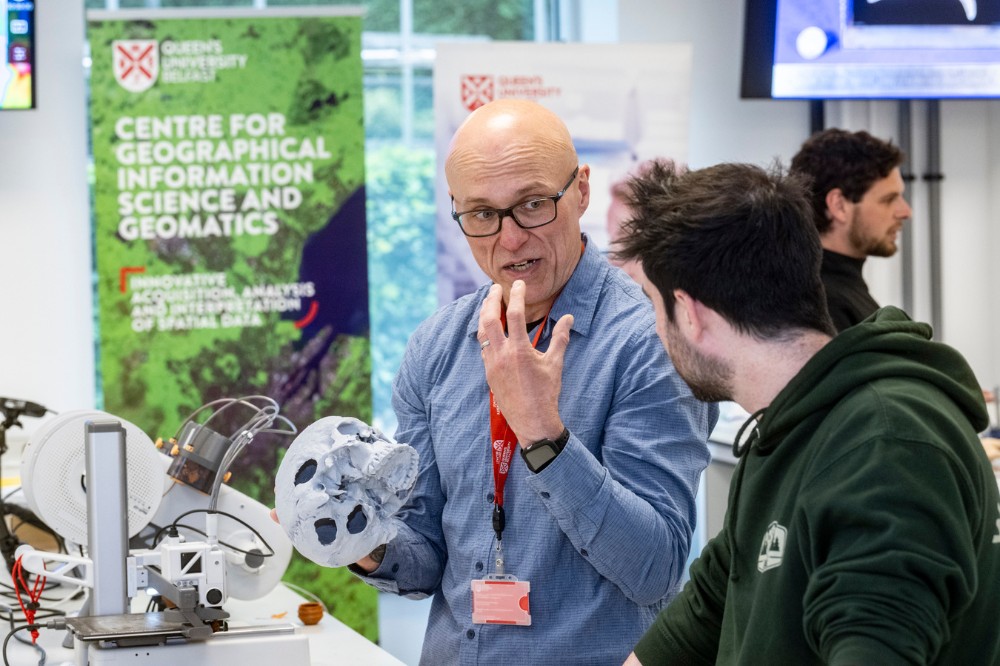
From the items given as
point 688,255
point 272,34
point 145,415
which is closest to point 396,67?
point 272,34

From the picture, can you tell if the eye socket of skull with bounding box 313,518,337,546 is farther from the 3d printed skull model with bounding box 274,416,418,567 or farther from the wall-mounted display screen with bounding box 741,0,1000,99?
the wall-mounted display screen with bounding box 741,0,1000,99

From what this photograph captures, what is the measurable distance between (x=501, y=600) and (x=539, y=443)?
1.14 ft

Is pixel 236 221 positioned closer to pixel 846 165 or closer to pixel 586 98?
pixel 586 98

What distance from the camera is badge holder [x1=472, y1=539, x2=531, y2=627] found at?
75.2 inches

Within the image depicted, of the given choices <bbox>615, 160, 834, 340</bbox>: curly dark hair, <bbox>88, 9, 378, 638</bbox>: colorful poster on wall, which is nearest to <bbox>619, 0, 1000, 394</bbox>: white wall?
<bbox>88, 9, 378, 638</bbox>: colorful poster on wall

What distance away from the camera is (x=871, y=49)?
17.1 feet

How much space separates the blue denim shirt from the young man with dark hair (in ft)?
0.86

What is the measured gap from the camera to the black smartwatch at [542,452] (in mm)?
1717

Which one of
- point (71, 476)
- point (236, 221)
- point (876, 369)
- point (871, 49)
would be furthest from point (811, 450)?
point (871, 49)

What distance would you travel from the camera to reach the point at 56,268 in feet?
16.9

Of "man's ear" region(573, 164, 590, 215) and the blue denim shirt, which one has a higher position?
"man's ear" region(573, 164, 590, 215)

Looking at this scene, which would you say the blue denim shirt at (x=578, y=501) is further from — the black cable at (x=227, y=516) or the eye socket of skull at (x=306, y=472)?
the black cable at (x=227, y=516)

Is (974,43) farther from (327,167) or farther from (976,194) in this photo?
(327,167)

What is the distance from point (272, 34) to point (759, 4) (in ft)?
7.08
